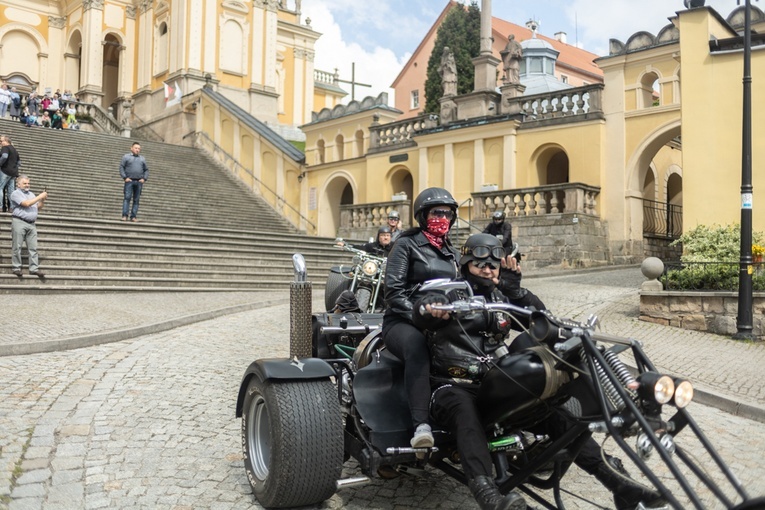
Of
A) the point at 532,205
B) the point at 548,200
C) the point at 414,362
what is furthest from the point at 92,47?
the point at 414,362

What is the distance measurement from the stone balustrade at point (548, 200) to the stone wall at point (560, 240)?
11.7 inches

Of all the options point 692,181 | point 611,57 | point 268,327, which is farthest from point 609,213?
point 268,327

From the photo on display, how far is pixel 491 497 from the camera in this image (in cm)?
332

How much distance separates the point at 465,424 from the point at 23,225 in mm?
11947

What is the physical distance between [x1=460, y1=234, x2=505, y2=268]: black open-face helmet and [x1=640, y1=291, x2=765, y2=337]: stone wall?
8079 mm

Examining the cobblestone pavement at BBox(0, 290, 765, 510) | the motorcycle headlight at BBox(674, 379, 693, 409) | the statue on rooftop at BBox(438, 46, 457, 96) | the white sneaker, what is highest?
the statue on rooftop at BBox(438, 46, 457, 96)

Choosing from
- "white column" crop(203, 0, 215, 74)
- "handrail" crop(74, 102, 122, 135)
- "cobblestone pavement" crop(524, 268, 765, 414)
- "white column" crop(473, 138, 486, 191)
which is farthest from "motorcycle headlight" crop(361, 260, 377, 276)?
"white column" crop(203, 0, 215, 74)

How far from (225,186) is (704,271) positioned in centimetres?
1931

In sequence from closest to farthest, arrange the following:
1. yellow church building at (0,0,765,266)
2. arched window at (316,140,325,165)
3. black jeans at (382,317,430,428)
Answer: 1. black jeans at (382,317,430,428)
2. yellow church building at (0,0,765,266)
3. arched window at (316,140,325,165)

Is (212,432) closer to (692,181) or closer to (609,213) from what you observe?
(692,181)

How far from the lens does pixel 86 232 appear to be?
639 inches

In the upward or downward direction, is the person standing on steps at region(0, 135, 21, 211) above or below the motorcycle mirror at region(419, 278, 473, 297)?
above

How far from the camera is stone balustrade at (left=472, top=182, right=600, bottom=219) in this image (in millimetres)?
19938

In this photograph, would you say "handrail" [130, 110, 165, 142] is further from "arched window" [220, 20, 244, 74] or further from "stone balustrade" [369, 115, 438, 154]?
"stone balustrade" [369, 115, 438, 154]
